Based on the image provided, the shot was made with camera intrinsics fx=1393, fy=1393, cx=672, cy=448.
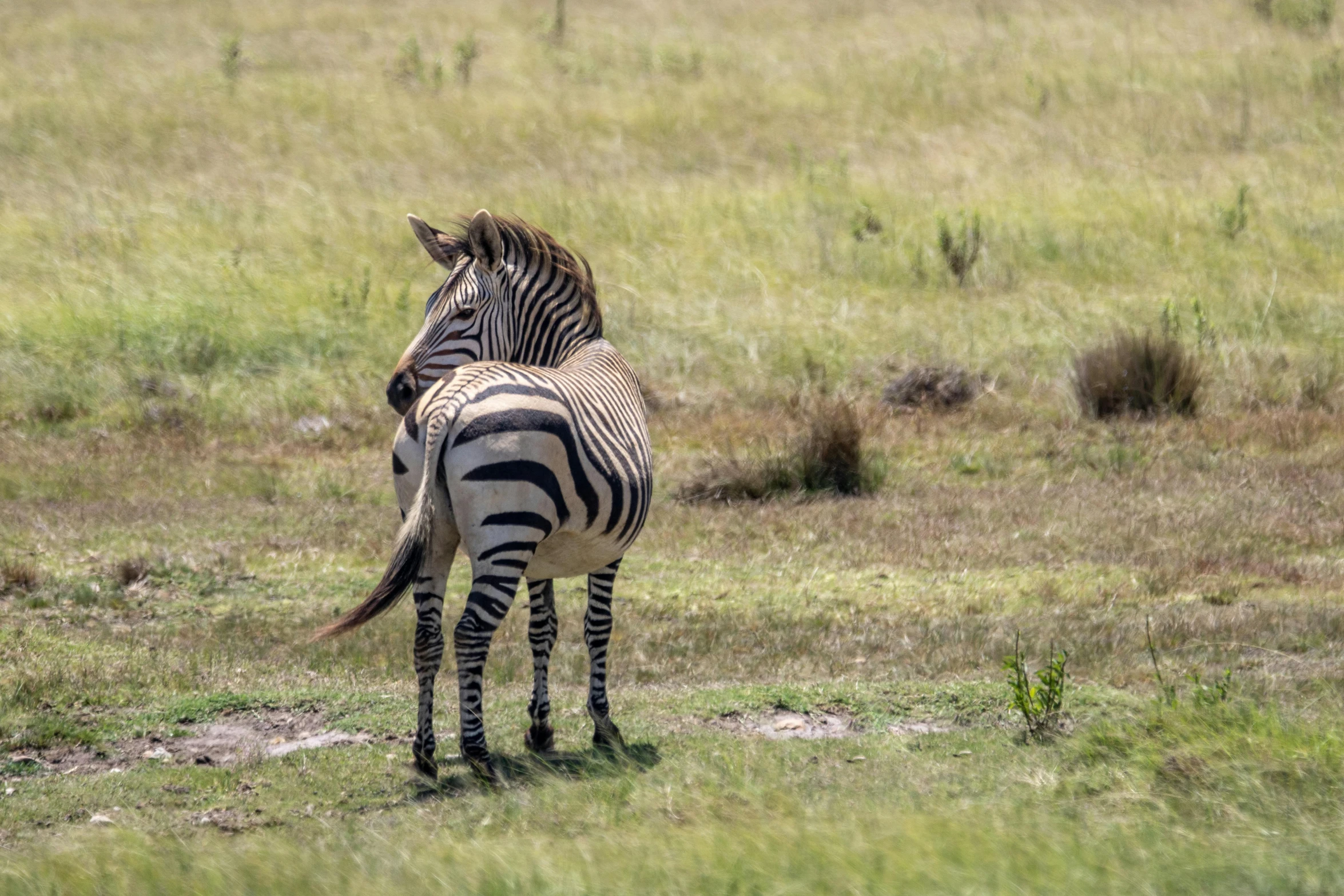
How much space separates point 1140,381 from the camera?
52.6 feet

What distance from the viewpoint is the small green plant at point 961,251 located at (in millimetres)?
20641

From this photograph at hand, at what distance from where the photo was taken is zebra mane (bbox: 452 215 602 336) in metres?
7.67

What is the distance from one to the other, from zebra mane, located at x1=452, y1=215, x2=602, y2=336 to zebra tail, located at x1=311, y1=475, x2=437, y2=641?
1.88 metres

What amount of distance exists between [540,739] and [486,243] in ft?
8.75

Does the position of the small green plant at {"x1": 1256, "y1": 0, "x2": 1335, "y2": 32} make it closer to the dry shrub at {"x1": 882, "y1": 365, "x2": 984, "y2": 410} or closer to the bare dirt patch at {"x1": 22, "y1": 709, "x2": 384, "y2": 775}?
the dry shrub at {"x1": 882, "y1": 365, "x2": 984, "y2": 410}

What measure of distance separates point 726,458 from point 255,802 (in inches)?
335

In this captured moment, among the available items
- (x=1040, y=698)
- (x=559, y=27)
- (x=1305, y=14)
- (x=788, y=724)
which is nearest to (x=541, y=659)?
(x=788, y=724)

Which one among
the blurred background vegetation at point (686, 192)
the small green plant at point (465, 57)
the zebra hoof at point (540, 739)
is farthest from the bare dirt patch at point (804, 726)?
the small green plant at point (465, 57)

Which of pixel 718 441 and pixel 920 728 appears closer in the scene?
pixel 920 728

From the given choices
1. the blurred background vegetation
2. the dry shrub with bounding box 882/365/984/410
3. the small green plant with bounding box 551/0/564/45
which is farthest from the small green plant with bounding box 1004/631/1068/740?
the small green plant with bounding box 551/0/564/45

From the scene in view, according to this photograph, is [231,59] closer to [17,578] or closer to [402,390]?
[17,578]

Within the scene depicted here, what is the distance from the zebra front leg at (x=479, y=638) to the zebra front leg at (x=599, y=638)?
2.84ft

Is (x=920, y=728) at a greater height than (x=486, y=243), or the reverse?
(x=486, y=243)

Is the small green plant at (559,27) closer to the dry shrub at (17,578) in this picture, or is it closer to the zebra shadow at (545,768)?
the dry shrub at (17,578)
